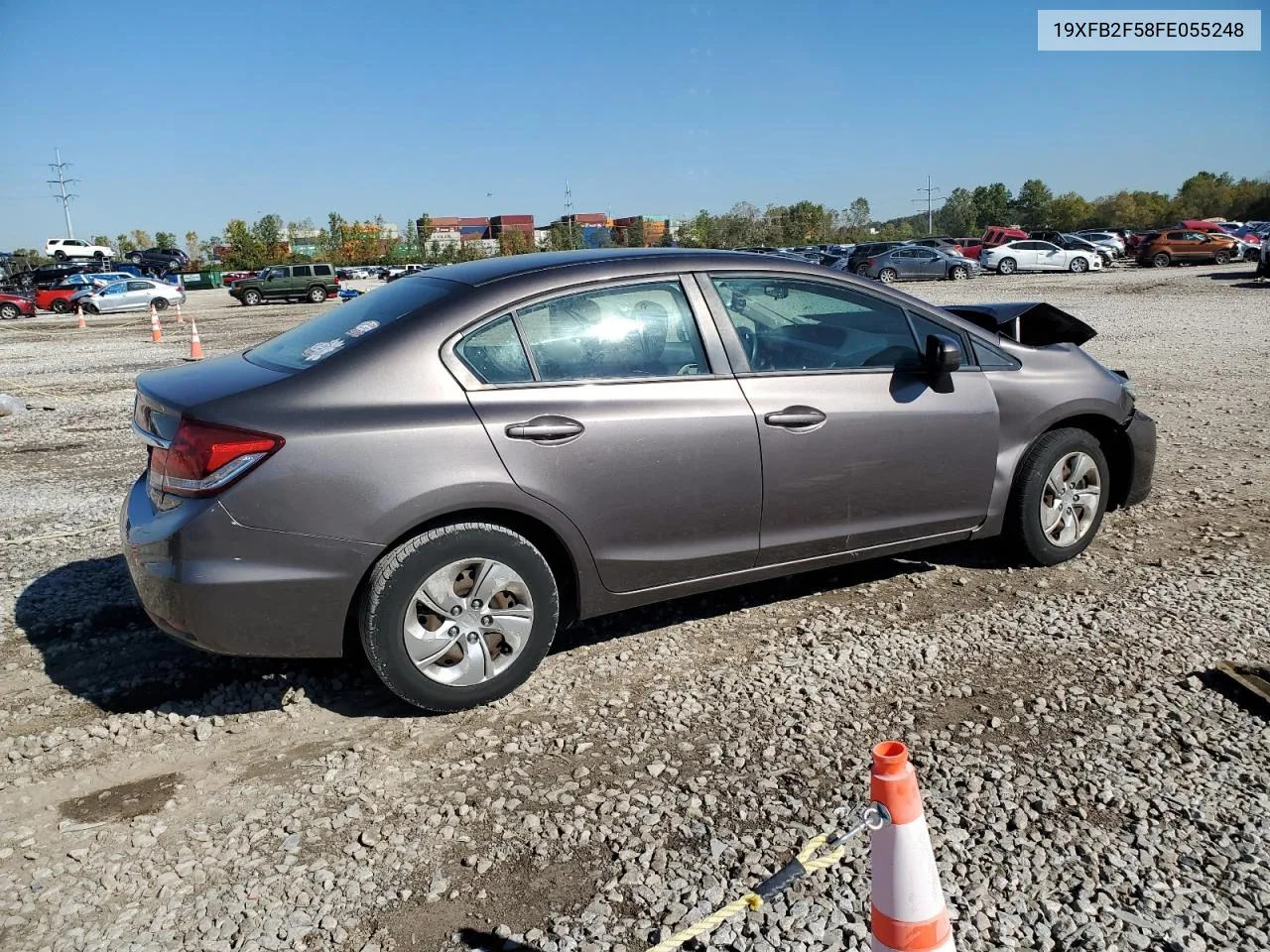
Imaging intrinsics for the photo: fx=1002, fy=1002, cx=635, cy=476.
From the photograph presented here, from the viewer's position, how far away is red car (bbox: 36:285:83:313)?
123 feet

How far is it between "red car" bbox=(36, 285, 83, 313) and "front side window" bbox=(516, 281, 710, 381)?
3991cm

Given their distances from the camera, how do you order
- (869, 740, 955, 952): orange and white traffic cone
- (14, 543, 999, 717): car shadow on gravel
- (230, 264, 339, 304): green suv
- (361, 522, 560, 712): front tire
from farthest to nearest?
(230, 264, 339, 304): green suv, (14, 543, 999, 717): car shadow on gravel, (361, 522, 560, 712): front tire, (869, 740, 955, 952): orange and white traffic cone

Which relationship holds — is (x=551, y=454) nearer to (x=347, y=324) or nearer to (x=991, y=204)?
(x=347, y=324)

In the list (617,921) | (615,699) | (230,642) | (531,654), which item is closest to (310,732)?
(230,642)

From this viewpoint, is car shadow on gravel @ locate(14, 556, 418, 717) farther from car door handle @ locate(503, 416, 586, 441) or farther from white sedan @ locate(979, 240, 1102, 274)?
white sedan @ locate(979, 240, 1102, 274)

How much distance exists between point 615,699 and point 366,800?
1.04m

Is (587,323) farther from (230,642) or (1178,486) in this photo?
(1178,486)

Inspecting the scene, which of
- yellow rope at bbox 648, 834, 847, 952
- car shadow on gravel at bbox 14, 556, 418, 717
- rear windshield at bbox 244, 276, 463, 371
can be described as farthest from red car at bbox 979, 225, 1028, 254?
yellow rope at bbox 648, 834, 847, 952

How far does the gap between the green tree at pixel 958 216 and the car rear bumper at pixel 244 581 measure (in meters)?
119

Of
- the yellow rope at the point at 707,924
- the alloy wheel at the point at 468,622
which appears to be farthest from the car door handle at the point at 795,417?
the yellow rope at the point at 707,924

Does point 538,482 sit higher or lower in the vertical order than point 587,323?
lower

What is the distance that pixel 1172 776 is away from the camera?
3.19m

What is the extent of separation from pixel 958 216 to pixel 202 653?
440 ft

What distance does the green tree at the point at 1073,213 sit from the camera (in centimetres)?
10455
